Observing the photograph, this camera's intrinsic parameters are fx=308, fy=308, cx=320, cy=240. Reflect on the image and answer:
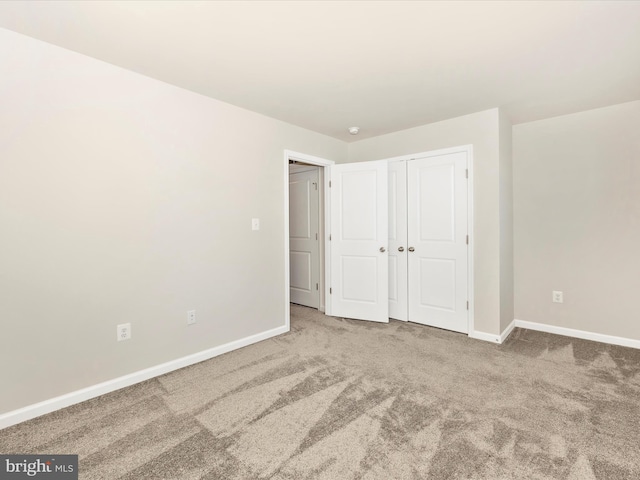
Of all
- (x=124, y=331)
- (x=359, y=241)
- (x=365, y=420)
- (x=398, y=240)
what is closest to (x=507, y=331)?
(x=398, y=240)

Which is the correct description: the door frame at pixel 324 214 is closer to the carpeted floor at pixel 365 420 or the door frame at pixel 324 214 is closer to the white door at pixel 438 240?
the carpeted floor at pixel 365 420

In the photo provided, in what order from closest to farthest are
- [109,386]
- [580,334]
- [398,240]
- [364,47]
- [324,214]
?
1. [364,47]
2. [109,386]
3. [580,334]
4. [398,240]
5. [324,214]

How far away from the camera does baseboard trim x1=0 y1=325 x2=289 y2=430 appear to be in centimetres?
190

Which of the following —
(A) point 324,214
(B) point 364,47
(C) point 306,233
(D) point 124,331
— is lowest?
(D) point 124,331

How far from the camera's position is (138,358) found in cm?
241

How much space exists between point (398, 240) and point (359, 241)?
0.49 metres

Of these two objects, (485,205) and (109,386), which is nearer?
(109,386)

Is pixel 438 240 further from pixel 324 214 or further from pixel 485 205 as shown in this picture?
pixel 324 214

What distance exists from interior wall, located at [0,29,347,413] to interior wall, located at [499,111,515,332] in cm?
254

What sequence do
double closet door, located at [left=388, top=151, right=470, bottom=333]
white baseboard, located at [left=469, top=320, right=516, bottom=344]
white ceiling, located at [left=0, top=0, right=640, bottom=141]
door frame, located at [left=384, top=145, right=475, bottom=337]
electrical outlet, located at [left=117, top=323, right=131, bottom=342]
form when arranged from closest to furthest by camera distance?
1. white ceiling, located at [left=0, top=0, right=640, bottom=141]
2. electrical outlet, located at [left=117, top=323, right=131, bottom=342]
3. white baseboard, located at [left=469, top=320, right=516, bottom=344]
4. door frame, located at [left=384, top=145, right=475, bottom=337]
5. double closet door, located at [left=388, top=151, right=470, bottom=333]

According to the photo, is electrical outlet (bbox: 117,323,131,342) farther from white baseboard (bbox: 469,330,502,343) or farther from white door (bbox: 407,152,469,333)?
white baseboard (bbox: 469,330,502,343)

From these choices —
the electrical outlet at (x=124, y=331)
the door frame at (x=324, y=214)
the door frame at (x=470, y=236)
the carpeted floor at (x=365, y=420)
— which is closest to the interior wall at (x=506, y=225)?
A: the door frame at (x=470, y=236)

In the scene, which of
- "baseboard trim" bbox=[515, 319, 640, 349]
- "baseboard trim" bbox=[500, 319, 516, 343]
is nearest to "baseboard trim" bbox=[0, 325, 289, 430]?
"baseboard trim" bbox=[500, 319, 516, 343]

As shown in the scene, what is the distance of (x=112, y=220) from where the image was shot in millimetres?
2277
